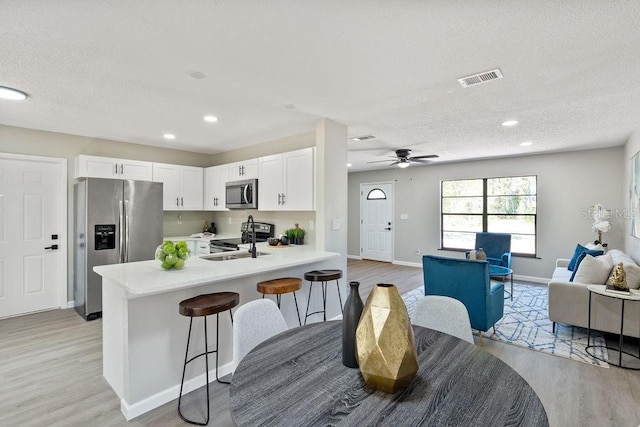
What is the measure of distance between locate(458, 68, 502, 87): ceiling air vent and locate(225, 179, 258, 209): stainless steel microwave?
305 centimetres

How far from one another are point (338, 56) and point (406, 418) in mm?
2103

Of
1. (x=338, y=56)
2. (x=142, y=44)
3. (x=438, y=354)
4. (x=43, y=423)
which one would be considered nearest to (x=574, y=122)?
(x=338, y=56)

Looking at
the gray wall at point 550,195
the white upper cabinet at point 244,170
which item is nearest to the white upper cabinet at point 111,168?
the white upper cabinet at point 244,170

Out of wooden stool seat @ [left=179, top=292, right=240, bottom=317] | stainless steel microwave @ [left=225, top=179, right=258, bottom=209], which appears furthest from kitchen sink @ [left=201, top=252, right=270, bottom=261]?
stainless steel microwave @ [left=225, top=179, right=258, bottom=209]

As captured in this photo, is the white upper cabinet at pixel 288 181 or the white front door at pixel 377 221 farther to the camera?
the white front door at pixel 377 221

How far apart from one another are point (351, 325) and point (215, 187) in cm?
472

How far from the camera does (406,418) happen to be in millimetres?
962

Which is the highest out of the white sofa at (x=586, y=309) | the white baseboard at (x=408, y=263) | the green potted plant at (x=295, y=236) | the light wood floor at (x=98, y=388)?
the green potted plant at (x=295, y=236)

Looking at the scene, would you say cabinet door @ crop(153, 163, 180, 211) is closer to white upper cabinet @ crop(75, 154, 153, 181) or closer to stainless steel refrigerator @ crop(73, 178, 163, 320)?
white upper cabinet @ crop(75, 154, 153, 181)

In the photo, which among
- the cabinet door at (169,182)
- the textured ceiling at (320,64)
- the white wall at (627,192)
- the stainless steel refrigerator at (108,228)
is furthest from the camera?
the cabinet door at (169,182)

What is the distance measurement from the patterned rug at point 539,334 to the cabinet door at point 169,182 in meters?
4.14

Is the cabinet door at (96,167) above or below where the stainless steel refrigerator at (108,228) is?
above

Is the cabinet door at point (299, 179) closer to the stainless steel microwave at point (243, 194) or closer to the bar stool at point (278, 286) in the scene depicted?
the stainless steel microwave at point (243, 194)

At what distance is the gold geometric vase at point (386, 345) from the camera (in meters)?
1.06
